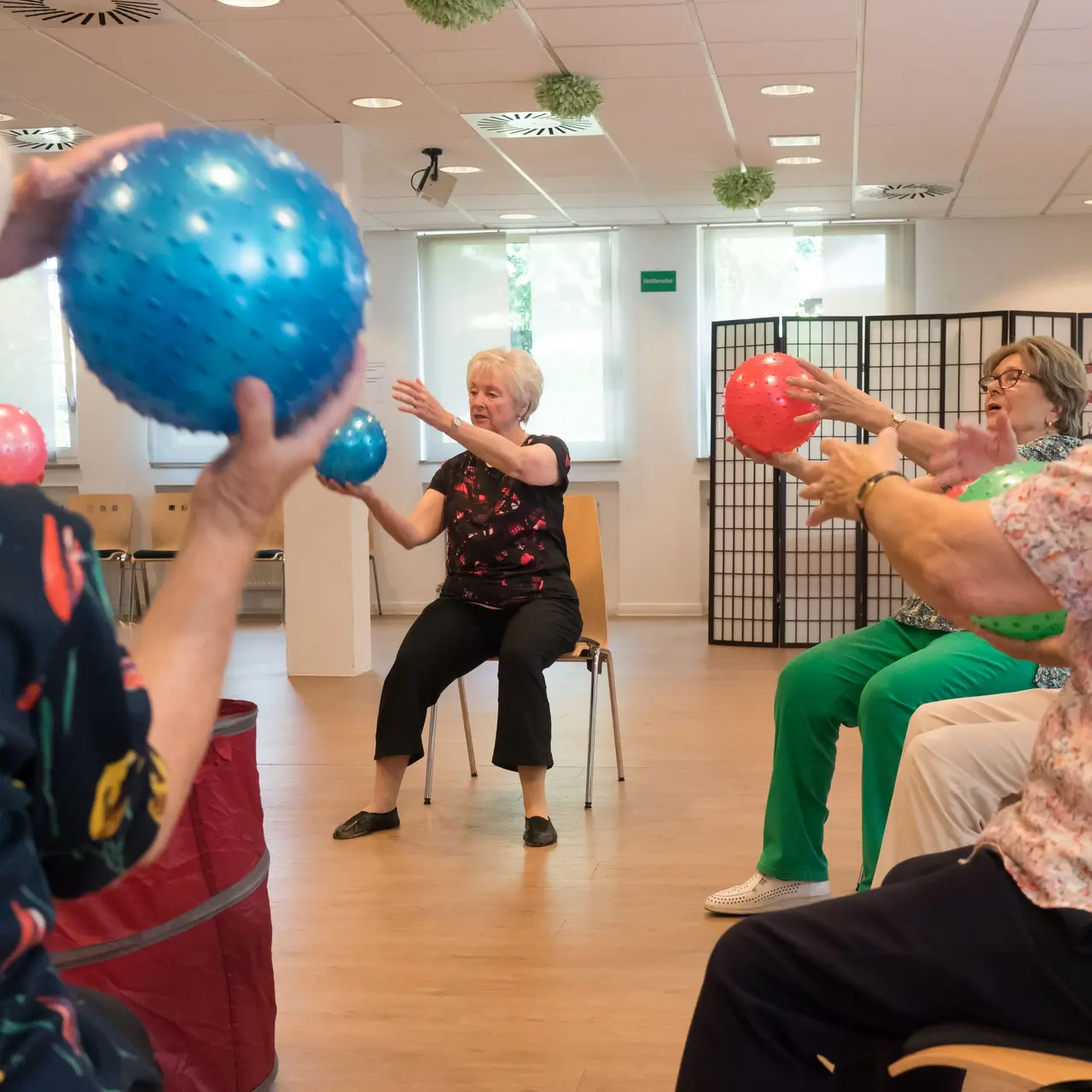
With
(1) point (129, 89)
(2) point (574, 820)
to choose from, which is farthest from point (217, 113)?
(2) point (574, 820)

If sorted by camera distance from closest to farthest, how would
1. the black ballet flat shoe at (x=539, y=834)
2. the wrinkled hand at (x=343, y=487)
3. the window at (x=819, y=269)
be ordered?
1. the wrinkled hand at (x=343, y=487)
2. the black ballet flat shoe at (x=539, y=834)
3. the window at (x=819, y=269)

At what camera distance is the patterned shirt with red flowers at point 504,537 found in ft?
12.1

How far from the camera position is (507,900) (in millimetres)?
3059

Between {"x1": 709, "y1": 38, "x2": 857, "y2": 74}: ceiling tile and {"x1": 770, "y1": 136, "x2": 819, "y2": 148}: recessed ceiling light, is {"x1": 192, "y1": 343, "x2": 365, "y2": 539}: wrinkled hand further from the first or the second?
{"x1": 770, "y1": 136, "x2": 819, "y2": 148}: recessed ceiling light

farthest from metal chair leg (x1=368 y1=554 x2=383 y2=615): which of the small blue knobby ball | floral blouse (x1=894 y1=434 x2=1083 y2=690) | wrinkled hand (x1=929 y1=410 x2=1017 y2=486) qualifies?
wrinkled hand (x1=929 y1=410 x2=1017 y2=486)

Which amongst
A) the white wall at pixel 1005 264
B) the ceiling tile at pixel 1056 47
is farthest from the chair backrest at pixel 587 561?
the white wall at pixel 1005 264

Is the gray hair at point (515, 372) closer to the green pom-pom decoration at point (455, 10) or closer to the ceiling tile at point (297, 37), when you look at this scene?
the green pom-pom decoration at point (455, 10)

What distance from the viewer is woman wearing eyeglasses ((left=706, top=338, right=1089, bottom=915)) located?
102 inches

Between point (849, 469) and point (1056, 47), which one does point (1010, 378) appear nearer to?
point (849, 469)

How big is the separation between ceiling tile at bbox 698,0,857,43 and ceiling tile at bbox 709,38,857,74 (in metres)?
0.06

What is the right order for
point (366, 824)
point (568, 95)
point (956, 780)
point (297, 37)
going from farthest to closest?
1. point (568, 95)
2. point (297, 37)
3. point (366, 824)
4. point (956, 780)

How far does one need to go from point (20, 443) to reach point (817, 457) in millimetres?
5347

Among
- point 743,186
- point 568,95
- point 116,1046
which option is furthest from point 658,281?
point 116,1046

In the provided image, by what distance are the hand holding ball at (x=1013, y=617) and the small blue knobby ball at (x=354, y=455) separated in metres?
1.69
